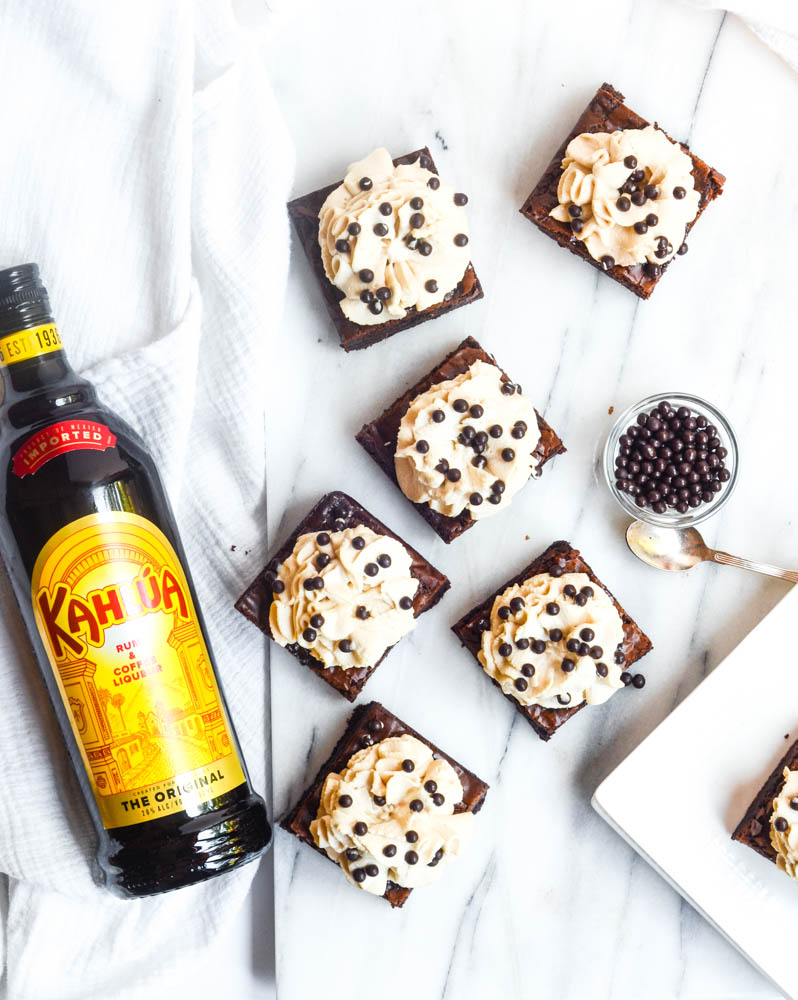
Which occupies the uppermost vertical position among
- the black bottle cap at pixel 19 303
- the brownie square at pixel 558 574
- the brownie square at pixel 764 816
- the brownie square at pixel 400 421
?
the black bottle cap at pixel 19 303

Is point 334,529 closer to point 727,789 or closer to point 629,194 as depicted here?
point 629,194

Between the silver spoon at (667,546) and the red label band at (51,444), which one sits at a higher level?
the red label band at (51,444)

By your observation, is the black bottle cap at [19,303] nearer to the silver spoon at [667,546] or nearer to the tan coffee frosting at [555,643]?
the tan coffee frosting at [555,643]

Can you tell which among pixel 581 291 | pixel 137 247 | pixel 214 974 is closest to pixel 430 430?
pixel 581 291

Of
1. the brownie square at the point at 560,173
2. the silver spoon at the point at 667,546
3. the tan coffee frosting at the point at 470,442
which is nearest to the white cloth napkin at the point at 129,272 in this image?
the tan coffee frosting at the point at 470,442

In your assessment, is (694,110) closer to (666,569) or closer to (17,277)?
(666,569)

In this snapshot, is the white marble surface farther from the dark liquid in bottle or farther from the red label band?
the red label band

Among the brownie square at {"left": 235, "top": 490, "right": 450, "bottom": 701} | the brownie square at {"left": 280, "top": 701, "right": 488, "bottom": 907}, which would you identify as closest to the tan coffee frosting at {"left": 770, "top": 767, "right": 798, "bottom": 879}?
the brownie square at {"left": 280, "top": 701, "right": 488, "bottom": 907}
